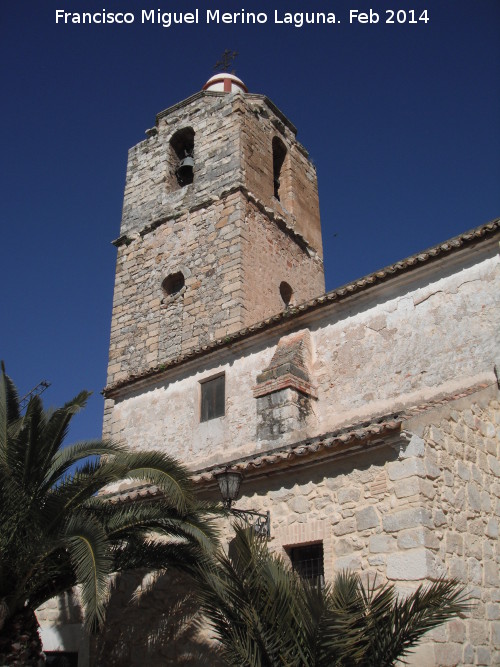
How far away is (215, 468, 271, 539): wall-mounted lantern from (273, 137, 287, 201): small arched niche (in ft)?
45.7

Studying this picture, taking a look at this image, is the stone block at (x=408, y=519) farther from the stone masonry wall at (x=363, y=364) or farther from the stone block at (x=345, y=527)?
the stone masonry wall at (x=363, y=364)

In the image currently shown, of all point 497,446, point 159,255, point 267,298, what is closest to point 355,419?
point 497,446

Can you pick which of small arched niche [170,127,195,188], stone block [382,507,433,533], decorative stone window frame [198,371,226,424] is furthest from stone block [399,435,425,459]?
small arched niche [170,127,195,188]

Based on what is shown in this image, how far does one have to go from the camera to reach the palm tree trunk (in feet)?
23.3

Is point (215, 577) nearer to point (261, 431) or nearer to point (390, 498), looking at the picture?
point (390, 498)

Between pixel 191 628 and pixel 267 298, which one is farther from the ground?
pixel 267 298

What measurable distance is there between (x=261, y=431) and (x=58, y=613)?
419 centimetres

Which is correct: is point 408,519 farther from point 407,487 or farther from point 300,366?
point 300,366

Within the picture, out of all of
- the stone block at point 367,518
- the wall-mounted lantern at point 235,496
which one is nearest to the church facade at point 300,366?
the stone block at point 367,518

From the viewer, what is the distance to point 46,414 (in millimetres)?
8180

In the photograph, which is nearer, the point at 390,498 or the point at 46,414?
the point at 390,498

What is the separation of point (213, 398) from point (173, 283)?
5.87 meters

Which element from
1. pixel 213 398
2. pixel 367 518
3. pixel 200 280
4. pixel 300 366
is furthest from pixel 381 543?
pixel 200 280

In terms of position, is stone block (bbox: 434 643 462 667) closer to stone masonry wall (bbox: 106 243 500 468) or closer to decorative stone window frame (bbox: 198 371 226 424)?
stone masonry wall (bbox: 106 243 500 468)
